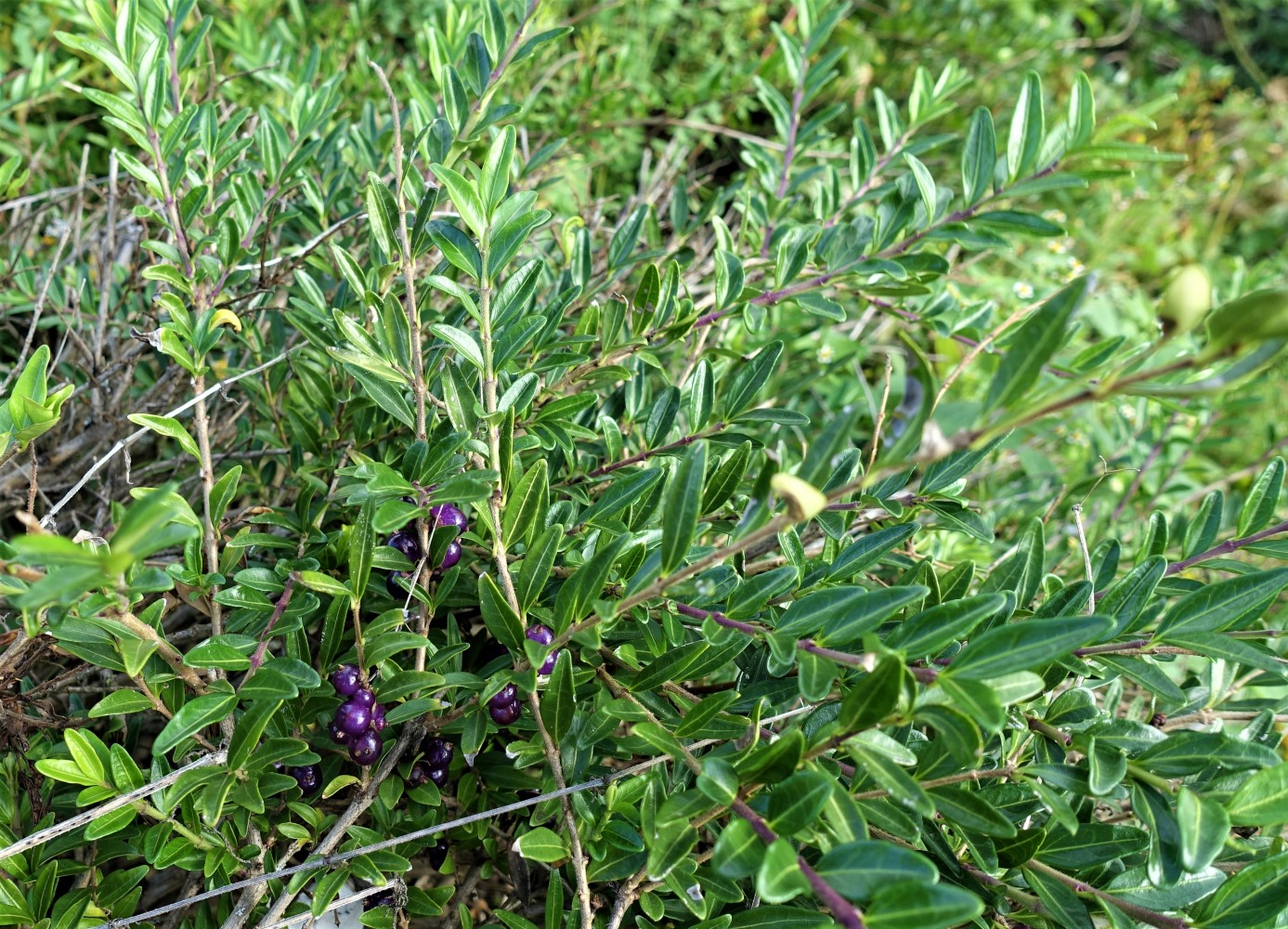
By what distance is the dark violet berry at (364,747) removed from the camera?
99 centimetres

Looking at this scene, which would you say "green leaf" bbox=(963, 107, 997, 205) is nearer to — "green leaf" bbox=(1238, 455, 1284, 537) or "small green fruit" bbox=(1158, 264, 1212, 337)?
"green leaf" bbox=(1238, 455, 1284, 537)

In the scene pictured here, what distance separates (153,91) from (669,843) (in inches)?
45.2

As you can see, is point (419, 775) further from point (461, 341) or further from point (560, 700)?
point (461, 341)

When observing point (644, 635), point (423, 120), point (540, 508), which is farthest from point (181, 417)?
point (644, 635)

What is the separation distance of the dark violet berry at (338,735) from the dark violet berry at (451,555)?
20cm

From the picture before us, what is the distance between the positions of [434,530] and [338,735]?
0.79ft

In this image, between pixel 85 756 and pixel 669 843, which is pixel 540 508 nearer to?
pixel 669 843

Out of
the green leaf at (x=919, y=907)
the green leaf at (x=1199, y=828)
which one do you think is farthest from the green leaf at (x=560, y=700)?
the green leaf at (x=1199, y=828)

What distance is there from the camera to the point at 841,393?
2160 millimetres

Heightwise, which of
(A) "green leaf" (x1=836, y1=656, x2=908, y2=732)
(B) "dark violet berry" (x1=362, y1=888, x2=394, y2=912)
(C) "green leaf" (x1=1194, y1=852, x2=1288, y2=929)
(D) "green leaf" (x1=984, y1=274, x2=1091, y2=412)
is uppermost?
(D) "green leaf" (x1=984, y1=274, x2=1091, y2=412)

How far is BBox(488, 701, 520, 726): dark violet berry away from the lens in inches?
39.0

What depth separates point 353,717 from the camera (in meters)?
0.97

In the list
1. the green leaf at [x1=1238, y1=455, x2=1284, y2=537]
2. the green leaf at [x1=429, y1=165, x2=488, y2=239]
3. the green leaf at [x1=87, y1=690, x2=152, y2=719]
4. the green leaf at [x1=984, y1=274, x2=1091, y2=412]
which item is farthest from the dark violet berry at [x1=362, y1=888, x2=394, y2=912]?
the green leaf at [x1=1238, y1=455, x2=1284, y2=537]

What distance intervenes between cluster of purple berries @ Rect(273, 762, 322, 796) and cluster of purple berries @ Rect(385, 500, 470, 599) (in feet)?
0.77
